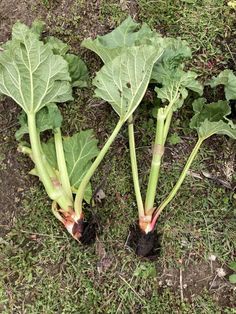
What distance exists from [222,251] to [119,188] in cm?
80

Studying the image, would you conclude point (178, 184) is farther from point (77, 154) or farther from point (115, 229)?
point (77, 154)

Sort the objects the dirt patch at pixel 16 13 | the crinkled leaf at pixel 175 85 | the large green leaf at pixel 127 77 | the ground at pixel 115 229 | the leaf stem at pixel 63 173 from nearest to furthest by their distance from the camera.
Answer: the large green leaf at pixel 127 77, the crinkled leaf at pixel 175 85, the leaf stem at pixel 63 173, the ground at pixel 115 229, the dirt patch at pixel 16 13

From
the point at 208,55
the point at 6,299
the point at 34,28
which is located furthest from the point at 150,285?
the point at 34,28

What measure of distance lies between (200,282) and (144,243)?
1.57 feet

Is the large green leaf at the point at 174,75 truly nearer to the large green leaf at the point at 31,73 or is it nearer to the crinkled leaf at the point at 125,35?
the crinkled leaf at the point at 125,35

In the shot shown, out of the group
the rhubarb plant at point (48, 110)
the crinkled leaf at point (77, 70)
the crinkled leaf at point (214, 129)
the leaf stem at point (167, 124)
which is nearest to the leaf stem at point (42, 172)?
the rhubarb plant at point (48, 110)

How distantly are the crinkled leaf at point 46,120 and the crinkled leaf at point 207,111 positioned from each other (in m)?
0.86

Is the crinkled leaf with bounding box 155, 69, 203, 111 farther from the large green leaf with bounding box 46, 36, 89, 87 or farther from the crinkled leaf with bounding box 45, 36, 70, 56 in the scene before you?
the crinkled leaf with bounding box 45, 36, 70, 56

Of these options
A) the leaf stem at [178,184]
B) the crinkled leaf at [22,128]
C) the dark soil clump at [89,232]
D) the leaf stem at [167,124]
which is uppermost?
the crinkled leaf at [22,128]

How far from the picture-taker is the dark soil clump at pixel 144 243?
11.6 ft

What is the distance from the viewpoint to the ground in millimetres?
3615

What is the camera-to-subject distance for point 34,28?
359 centimetres

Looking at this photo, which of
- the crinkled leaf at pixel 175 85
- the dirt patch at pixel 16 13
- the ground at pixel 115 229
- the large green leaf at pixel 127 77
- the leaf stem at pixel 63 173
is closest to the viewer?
the large green leaf at pixel 127 77

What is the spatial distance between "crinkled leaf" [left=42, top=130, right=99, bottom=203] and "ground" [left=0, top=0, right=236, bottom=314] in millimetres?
164
